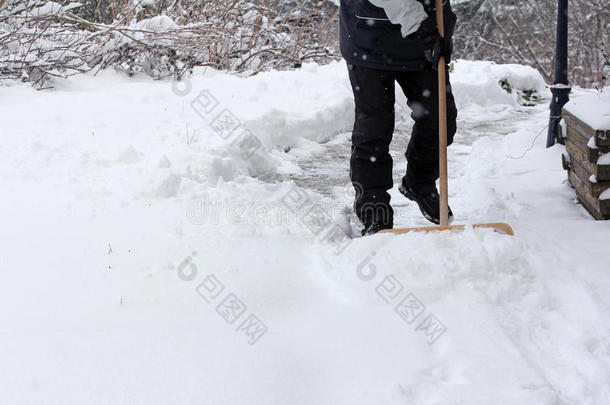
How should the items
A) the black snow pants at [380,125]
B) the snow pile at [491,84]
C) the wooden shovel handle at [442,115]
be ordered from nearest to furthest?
the wooden shovel handle at [442,115], the black snow pants at [380,125], the snow pile at [491,84]

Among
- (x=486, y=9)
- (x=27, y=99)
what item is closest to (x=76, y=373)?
(x=27, y=99)

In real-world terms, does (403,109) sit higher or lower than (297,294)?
lower

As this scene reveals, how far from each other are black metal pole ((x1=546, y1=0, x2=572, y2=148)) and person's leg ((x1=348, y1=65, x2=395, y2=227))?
1844 mm

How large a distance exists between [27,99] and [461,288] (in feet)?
12.6

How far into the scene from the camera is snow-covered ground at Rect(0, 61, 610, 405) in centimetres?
172

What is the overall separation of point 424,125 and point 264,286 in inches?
46.8

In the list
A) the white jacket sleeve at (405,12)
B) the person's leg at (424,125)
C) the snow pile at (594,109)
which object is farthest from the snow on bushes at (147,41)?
the snow pile at (594,109)

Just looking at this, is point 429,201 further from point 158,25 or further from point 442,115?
point 158,25

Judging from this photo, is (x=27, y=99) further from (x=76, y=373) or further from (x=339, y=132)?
(x=76, y=373)

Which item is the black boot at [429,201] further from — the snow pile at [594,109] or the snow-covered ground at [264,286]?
the snow pile at [594,109]

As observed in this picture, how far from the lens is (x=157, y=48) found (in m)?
5.84

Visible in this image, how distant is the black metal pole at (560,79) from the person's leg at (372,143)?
1.84 meters

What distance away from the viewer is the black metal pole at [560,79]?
13.1ft

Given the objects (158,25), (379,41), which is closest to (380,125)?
(379,41)
